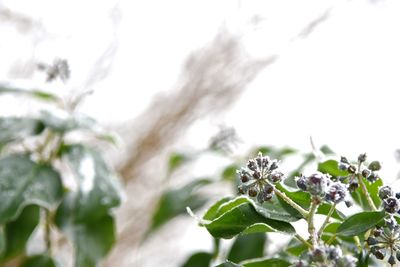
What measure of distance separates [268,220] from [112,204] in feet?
1.50

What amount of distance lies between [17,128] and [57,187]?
13 centimetres

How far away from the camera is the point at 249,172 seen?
0.47 metres

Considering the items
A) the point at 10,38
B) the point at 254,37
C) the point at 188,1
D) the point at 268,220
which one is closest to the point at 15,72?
the point at 10,38

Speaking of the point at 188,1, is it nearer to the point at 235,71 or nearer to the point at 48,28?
the point at 235,71

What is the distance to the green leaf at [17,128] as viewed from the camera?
0.96m

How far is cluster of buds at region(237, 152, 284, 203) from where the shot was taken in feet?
1.53

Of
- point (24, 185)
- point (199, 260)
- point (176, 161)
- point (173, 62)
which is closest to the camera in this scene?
point (24, 185)

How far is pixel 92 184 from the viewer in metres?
0.94

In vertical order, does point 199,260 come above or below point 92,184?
below

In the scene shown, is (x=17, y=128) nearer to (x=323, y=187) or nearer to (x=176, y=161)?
(x=176, y=161)

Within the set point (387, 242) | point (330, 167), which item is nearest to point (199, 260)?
point (330, 167)

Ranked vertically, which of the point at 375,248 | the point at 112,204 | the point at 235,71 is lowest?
the point at 375,248

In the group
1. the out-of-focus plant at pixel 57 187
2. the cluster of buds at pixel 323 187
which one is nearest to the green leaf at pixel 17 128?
the out-of-focus plant at pixel 57 187

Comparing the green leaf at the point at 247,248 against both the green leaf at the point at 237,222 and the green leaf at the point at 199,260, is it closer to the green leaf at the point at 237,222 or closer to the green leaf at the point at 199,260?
the green leaf at the point at 199,260
